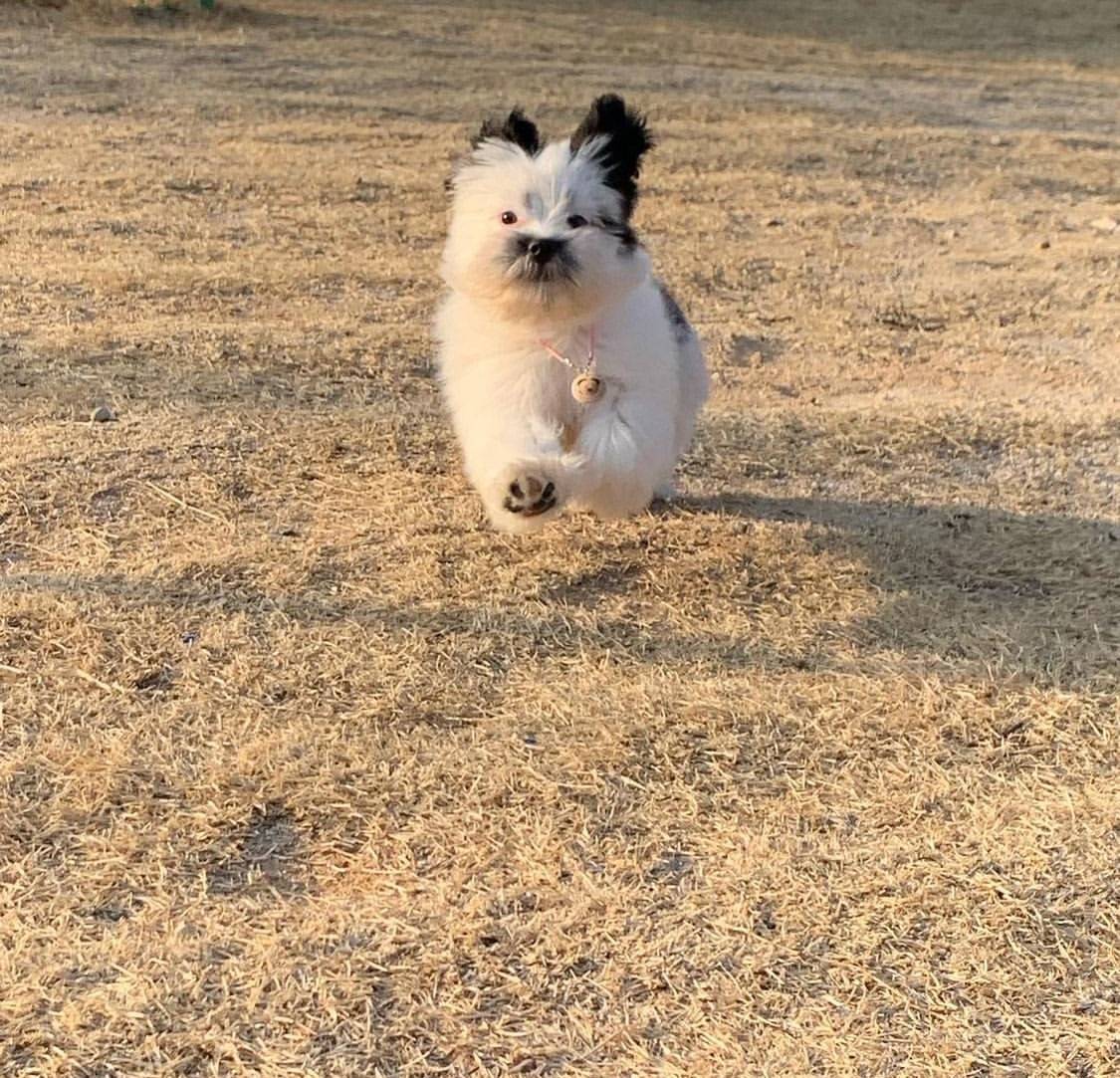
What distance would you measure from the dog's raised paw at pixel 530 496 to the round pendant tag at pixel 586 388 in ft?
1.00

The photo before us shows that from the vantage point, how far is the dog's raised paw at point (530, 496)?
3.11 metres

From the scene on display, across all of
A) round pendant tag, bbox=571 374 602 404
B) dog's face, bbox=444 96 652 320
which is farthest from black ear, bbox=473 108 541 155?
round pendant tag, bbox=571 374 602 404

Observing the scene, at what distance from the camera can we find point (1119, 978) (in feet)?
7.38

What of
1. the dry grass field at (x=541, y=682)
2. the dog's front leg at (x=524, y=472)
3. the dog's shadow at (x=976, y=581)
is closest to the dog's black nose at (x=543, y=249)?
the dog's front leg at (x=524, y=472)

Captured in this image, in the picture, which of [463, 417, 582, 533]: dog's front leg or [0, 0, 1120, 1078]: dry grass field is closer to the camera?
[0, 0, 1120, 1078]: dry grass field

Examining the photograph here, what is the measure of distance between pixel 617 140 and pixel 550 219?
340 millimetres

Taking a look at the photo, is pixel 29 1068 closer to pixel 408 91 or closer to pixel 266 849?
pixel 266 849

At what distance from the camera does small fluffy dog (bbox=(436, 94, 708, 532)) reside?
10.3 ft

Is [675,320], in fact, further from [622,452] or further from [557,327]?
[622,452]

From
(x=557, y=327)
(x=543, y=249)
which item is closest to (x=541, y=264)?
(x=543, y=249)

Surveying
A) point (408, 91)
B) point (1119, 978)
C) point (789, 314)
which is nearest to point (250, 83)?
point (408, 91)

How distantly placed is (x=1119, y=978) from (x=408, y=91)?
9114 millimetres

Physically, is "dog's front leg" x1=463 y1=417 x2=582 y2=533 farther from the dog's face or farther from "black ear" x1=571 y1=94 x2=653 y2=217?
"black ear" x1=571 y1=94 x2=653 y2=217

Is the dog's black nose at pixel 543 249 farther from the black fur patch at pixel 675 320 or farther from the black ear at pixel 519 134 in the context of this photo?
the black fur patch at pixel 675 320
